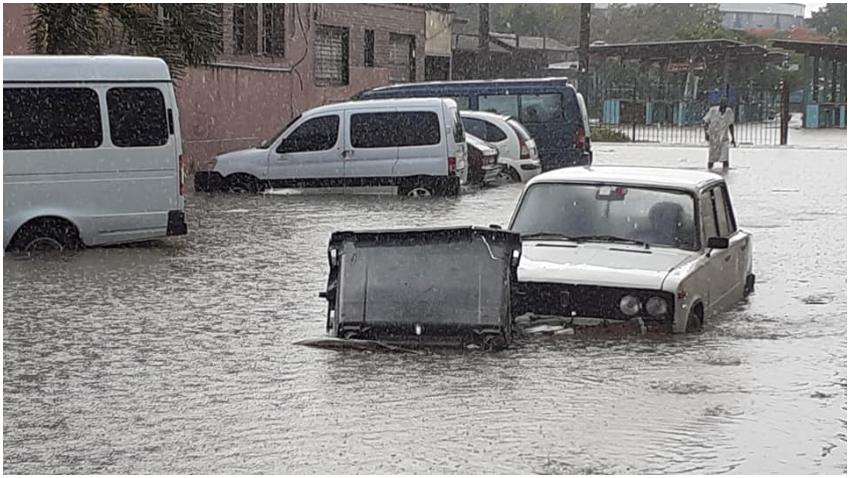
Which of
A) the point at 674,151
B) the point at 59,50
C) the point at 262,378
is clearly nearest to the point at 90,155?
the point at 59,50

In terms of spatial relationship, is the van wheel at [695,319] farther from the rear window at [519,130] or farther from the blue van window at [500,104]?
the blue van window at [500,104]

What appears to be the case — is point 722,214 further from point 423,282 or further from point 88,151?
point 88,151

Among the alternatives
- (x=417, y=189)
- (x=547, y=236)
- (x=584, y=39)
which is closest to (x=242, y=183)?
(x=417, y=189)

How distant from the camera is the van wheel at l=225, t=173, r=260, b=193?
24.2m

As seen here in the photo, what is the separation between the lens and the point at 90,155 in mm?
15328

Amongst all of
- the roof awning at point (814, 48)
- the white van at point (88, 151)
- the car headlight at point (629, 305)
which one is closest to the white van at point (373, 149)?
the white van at point (88, 151)

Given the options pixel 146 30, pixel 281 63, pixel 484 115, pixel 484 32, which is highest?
pixel 484 32

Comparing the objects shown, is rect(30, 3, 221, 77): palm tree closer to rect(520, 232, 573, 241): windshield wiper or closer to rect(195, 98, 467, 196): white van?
rect(195, 98, 467, 196): white van

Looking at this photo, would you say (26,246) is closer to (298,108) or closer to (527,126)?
(527,126)

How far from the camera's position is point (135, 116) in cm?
1545

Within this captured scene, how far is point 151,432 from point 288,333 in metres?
3.47

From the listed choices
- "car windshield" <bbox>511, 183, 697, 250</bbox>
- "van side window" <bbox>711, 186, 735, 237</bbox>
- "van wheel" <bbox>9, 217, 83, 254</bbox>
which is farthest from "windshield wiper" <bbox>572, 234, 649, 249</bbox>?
"van wheel" <bbox>9, 217, 83, 254</bbox>

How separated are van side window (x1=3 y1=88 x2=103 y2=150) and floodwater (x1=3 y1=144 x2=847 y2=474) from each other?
4.09ft

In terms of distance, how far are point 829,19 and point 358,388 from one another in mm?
92934
